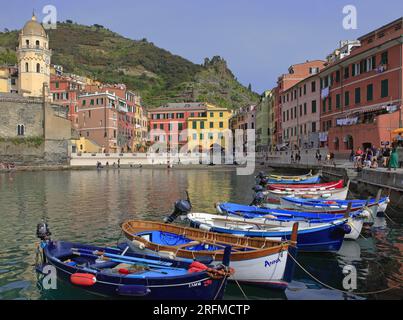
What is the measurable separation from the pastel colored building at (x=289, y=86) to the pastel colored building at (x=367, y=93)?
19335 mm

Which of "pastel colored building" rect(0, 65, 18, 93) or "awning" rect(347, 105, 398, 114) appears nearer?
"awning" rect(347, 105, 398, 114)

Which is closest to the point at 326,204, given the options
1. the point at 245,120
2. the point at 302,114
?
the point at 302,114

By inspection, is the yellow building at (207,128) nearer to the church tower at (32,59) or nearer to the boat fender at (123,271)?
the church tower at (32,59)

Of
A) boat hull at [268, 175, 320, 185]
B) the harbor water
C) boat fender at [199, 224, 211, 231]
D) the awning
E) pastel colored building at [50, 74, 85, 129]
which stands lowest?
the harbor water

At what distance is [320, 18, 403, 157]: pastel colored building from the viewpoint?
137ft

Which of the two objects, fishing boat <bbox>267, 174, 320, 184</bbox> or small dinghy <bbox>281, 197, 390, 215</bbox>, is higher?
fishing boat <bbox>267, 174, 320, 184</bbox>

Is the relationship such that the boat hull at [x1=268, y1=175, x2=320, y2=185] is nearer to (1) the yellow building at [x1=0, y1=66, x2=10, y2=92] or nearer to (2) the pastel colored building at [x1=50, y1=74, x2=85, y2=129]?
(2) the pastel colored building at [x1=50, y1=74, x2=85, y2=129]

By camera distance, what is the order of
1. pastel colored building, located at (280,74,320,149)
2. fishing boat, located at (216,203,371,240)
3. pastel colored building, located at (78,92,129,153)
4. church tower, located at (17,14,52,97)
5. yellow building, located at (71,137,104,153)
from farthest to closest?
church tower, located at (17,14,52,97) → yellow building, located at (71,137,104,153) → pastel colored building, located at (78,92,129,153) → pastel colored building, located at (280,74,320,149) → fishing boat, located at (216,203,371,240)

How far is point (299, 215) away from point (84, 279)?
41.5ft

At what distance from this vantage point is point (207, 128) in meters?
105

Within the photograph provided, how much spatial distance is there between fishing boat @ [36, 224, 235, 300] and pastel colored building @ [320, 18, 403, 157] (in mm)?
36585

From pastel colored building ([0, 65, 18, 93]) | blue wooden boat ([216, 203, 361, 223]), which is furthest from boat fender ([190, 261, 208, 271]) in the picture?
pastel colored building ([0, 65, 18, 93])
